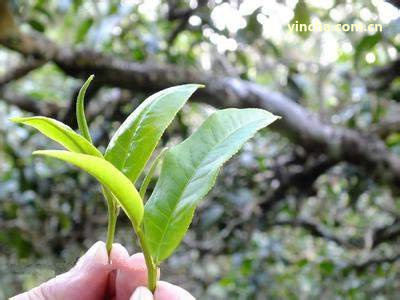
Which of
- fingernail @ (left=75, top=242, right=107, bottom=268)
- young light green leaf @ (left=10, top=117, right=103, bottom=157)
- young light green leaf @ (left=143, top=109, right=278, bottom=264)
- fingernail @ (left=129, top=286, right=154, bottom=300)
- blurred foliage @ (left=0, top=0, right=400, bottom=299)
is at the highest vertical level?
young light green leaf @ (left=10, top=117, right=103, bottom=157)

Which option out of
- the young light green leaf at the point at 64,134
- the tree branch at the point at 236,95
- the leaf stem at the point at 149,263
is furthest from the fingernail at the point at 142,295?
the tree branch at the point at 236,95

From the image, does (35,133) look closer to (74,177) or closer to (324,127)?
(74,177)

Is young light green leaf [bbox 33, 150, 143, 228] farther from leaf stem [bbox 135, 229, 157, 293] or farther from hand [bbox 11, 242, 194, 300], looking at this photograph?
hand [bbox 11, 242, 194, 300]

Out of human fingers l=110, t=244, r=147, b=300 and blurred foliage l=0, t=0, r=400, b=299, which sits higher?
human fingers l=110, t=244, r=147, b=300

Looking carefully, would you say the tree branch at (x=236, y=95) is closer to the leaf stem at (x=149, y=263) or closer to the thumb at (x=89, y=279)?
the thumb at (x=89, y=279)

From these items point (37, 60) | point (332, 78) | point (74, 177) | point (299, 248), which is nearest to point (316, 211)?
point (299, 248)

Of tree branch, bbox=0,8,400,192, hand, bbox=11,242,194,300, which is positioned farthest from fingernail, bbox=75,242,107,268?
tree branch, bbox=0,8,400,192
